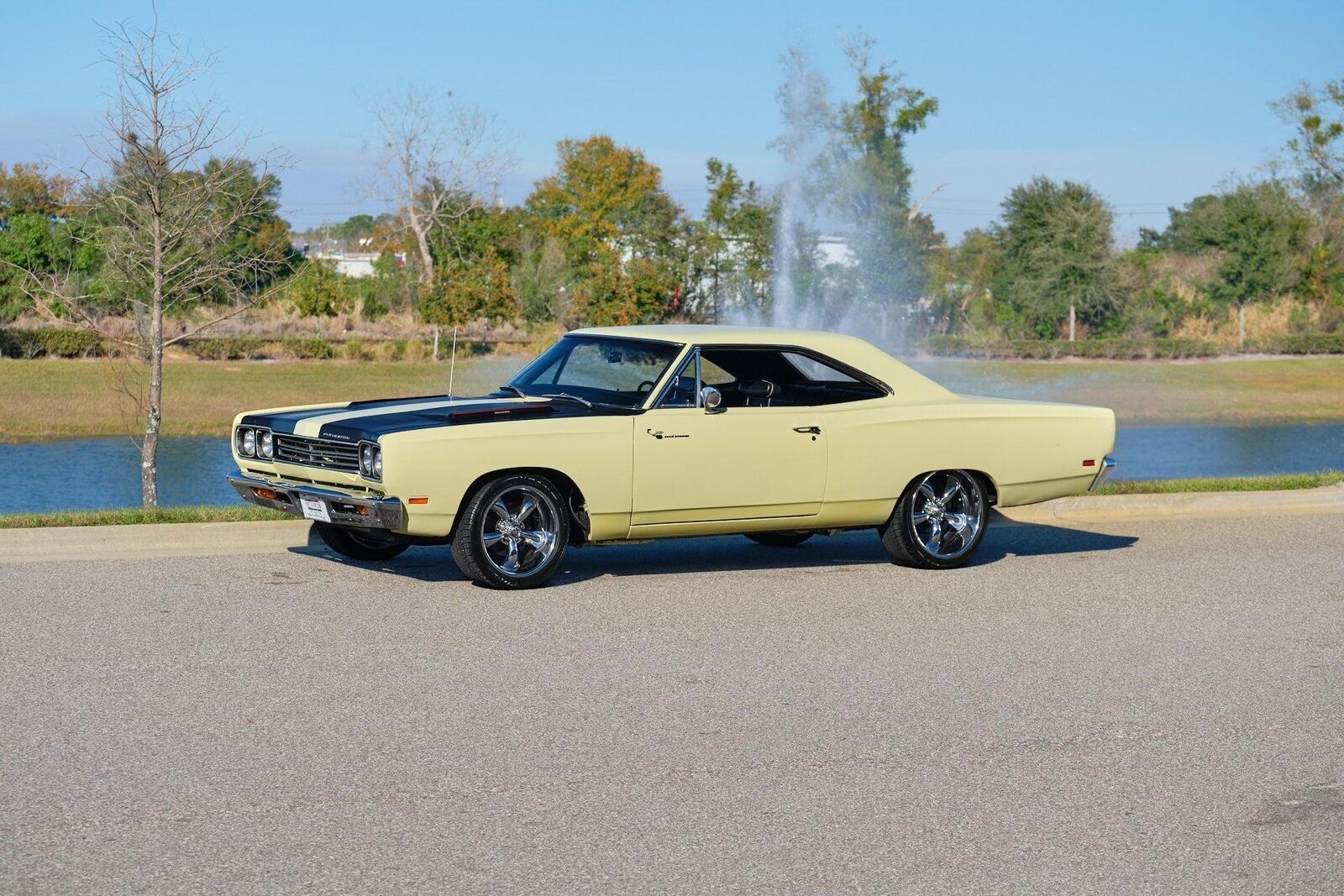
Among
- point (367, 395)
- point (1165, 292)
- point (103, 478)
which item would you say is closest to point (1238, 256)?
point (1165, 292)

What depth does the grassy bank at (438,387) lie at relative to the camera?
30.3 metres

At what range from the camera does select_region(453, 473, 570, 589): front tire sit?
31.1ft

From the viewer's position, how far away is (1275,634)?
8.88 m

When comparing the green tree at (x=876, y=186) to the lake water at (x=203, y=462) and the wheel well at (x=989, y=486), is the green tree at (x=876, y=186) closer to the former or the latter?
the lake water at (x=203, y=462)

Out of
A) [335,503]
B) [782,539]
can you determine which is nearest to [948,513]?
[782,539]

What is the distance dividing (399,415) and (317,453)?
516mm

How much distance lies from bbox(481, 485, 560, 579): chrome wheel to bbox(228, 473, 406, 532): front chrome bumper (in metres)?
0.61

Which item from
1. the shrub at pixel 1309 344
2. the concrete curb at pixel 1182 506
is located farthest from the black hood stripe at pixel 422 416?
the shrub at pixel 1309 344

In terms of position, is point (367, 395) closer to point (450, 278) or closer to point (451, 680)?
point (450, 278)

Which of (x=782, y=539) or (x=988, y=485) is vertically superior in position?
(x=988, y=485)

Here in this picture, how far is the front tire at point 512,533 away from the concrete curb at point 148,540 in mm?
1991

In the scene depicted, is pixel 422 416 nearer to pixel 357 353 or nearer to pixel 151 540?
pixel 151 540

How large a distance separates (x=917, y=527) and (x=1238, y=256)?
163ft

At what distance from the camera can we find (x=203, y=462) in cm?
2517
